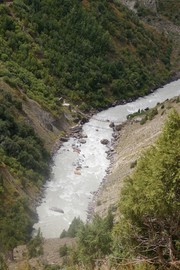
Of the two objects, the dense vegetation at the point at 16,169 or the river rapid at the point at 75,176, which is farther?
the river rapid at the point at 75,176

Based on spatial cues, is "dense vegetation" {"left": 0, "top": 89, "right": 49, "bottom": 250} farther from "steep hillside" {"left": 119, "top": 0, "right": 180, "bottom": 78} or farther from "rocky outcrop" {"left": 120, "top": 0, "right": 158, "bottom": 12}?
"rocky outcrop" {"left": 120, "top": 0, "right": 158, "bottom": 12}

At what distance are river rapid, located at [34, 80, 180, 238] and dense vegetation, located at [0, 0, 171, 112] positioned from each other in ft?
25.0

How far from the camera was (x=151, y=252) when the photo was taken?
24.2 meters

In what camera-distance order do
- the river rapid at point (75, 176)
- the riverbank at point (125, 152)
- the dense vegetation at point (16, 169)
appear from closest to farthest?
the dense vegetation at point (16, 169)
the river rapid at point (75, 176)
the riverbank at point (125, 152)

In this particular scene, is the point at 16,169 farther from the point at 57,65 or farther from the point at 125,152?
the point at 57,65

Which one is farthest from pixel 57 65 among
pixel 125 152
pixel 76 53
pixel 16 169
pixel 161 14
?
pixel 161 14

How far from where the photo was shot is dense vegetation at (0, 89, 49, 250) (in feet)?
156

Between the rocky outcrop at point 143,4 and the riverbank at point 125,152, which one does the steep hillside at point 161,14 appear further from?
the riverbank at point 125,152

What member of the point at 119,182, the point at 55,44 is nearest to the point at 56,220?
the point at 119,182

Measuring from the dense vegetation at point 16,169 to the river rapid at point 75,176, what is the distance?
2.00 metres

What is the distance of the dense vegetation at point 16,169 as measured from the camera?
156 feet

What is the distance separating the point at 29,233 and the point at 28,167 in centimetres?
1359

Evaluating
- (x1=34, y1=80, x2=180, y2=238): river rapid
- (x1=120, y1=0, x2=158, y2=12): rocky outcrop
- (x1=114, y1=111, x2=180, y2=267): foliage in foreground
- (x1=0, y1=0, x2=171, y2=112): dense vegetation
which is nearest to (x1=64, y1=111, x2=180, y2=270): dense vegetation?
(x1=114, y1=111, x2=180, y2=267): foliage in foreground

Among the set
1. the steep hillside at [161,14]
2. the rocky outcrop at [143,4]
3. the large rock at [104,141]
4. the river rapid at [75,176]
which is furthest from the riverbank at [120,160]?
the rocky outcrop at [143,4]
